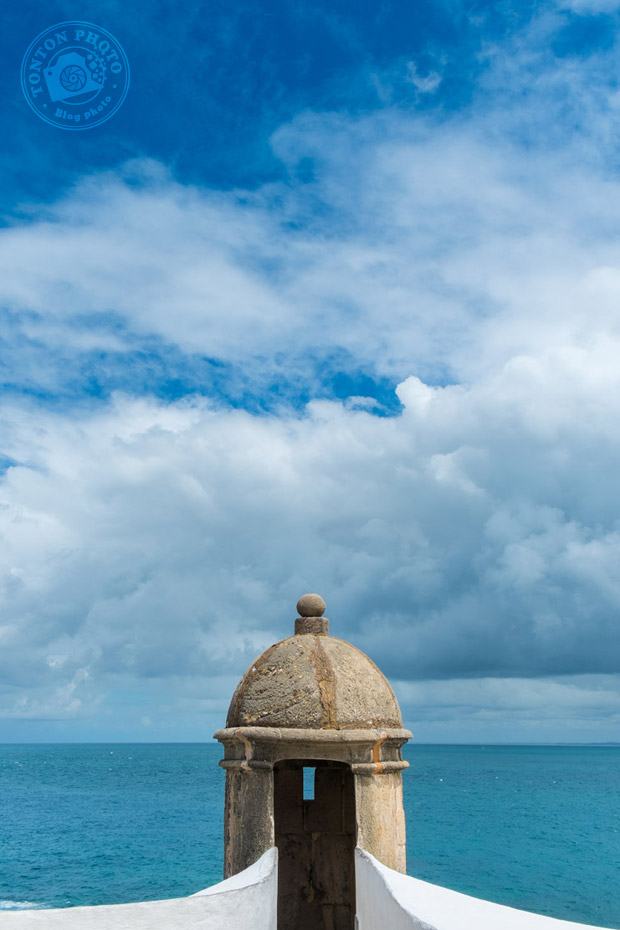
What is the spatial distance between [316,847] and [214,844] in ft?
120

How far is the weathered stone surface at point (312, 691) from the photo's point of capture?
605cm

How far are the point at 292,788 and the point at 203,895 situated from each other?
4381 millimetres

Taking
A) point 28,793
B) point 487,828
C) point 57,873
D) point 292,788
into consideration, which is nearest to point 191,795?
point 28,793

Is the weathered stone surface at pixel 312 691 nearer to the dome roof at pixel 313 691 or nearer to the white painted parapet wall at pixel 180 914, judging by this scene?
the dome roof at pixel 313 691

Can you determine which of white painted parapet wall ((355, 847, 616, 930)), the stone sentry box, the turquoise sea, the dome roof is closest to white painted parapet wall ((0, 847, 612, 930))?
white painted parapet wall ((355, 847, 616, 930))

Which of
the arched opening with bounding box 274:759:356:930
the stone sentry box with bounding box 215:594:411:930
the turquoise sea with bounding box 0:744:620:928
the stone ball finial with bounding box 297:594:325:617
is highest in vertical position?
the stone ball finial with bounding box 297:594:325:617

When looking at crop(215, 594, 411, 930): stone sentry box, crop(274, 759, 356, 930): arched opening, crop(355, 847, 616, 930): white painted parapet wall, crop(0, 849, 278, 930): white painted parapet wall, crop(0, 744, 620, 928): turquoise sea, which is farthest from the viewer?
crop(0, 744, 620, 928): turquoise sea

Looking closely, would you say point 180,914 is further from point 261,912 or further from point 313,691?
point 313,691

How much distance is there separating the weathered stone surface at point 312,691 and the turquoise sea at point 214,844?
25.7 metres

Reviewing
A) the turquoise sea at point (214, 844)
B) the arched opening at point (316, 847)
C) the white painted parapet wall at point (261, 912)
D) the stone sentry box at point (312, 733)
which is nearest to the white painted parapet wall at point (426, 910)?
the white painted parapet wall at point (261, 912)

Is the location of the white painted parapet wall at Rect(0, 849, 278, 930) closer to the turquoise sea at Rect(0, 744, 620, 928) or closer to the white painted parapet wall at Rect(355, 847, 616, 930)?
the white painted parapet wall at Rect(355, 847, 616, 930)

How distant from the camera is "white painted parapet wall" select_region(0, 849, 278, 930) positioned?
12.4ft

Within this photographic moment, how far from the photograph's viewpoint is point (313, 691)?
6.11 m

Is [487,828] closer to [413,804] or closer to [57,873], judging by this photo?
[413,804]
